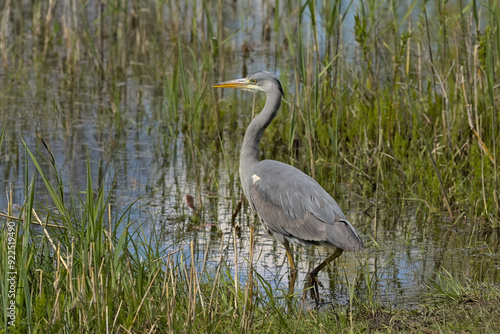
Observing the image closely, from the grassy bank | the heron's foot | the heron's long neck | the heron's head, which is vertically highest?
the heron's head

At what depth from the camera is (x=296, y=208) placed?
4.18 m

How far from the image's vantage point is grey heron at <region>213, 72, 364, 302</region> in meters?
3.98

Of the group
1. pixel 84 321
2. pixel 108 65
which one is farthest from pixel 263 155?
pixel 84 321

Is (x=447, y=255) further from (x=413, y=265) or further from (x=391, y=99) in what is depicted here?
(x=391, y=99)

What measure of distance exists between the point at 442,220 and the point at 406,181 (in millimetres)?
469

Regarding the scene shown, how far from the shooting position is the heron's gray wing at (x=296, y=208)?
3967mm

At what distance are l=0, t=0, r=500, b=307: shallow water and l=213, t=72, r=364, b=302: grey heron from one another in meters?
0.15

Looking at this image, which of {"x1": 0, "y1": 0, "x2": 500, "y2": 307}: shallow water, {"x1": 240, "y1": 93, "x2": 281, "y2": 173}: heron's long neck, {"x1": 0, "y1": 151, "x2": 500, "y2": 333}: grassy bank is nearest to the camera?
{"x1": 0, "y1": 151, "x2": 500, "y2": 333}: grassy bank

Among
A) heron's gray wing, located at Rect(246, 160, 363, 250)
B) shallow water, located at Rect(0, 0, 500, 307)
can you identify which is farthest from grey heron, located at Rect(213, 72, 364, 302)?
shallow water, located at Rect(0, 0, 500, 307)

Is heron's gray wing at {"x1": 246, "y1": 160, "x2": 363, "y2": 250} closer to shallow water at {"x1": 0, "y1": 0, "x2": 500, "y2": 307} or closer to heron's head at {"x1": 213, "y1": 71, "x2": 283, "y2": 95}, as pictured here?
shallow water at {"x1": 0, "y1": 0, "x2": 500, "y2": 307}

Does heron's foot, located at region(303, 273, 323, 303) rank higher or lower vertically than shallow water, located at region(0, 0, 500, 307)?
lower

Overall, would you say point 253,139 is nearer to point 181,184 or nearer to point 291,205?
point 291,205

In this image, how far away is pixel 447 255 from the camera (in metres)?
4.48

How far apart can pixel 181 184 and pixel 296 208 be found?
177cm
